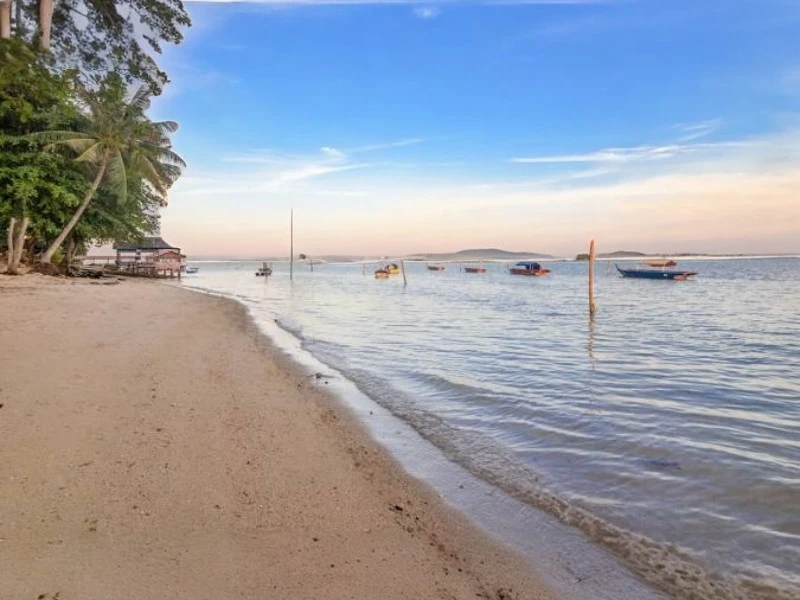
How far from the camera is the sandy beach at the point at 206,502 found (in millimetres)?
2664

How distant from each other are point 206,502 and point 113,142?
2707 centimetres

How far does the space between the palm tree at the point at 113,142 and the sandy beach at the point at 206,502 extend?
21125 millimetres

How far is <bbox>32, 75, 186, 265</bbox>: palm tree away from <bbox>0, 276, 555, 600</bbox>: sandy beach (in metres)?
21.1

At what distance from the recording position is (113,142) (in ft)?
83.6

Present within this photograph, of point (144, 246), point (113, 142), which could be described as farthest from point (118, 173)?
point (144, 246)

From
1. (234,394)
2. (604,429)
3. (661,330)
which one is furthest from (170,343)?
(661,330)

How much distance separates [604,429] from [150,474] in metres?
5.07

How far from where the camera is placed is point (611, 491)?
4562mm

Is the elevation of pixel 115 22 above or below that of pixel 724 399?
above

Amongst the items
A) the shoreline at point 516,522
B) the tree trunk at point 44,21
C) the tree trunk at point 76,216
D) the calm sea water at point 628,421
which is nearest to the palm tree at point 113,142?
the tree trunk at point 76,216

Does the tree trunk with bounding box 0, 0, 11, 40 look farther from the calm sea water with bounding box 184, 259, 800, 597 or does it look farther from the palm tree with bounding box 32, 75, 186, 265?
the calm sea water with bounding box 184, 259, 800, 597

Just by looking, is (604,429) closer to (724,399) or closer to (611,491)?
(611,491)

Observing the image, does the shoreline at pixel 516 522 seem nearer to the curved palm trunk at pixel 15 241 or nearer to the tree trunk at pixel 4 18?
the tree trunk at pixel 4 18

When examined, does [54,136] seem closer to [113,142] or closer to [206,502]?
[113,142]
